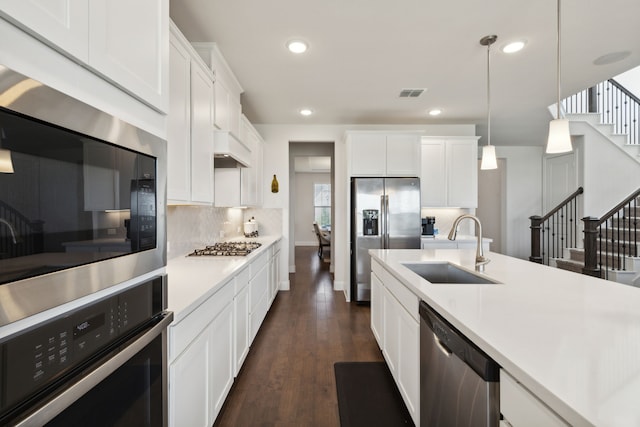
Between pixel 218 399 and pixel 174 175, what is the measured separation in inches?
52.2

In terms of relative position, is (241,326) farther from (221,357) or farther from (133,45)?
(133,45)

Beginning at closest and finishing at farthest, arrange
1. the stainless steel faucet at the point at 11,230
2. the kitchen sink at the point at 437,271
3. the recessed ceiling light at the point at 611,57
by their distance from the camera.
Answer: the stainless steel faucet at the point at 11,230
the kitchen sink at the point at 437,271
the recessed ceiling light at the point at 611,57

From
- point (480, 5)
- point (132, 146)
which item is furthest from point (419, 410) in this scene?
point (480, 5)

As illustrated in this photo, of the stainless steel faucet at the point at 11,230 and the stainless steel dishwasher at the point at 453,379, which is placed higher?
the stainless steel faucet at the point at 11,230

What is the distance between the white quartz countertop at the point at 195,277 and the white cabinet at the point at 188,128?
1.51 feet

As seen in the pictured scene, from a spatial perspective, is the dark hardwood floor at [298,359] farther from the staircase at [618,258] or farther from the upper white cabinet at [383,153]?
the staircase at [618,258]

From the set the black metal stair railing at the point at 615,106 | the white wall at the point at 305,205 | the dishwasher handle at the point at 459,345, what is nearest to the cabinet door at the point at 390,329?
the dishwasher handle at the point at 459,345

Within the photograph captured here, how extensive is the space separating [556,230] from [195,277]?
6.62 m

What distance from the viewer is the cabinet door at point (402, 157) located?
13.7ft

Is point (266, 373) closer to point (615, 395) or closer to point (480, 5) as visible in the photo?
point (615, 395)

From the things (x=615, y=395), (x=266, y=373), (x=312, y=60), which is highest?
(x=312, y=60)

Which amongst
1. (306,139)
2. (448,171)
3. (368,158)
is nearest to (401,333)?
(368,158)

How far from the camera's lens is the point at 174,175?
1.75 m

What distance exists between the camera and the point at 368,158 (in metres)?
4.18
